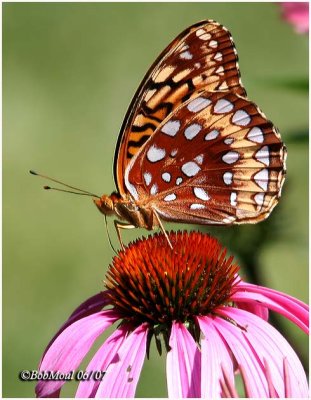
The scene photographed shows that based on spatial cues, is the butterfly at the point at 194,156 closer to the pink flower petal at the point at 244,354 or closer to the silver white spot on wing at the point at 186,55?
the silver white spot on wing at the point at 186,55

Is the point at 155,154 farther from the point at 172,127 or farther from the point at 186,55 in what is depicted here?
the point at 186,55

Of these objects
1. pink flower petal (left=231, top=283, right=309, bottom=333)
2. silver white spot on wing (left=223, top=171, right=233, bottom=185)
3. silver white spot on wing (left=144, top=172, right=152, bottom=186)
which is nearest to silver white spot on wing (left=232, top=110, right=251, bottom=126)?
silver white spot on wing (left=223, top=171, right=233, bottom=185)

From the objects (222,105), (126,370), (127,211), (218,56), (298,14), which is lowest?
(126,370)

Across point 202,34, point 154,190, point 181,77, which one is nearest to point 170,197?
point 154,190

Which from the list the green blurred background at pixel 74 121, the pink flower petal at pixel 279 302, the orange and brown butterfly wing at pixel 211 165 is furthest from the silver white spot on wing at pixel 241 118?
the green blurred background at pixel 74 121

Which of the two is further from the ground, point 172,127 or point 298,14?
point 298,14

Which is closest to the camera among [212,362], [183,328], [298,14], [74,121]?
[212,362]

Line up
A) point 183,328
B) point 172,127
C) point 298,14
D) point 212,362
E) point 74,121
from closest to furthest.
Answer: point 212,362, point 183,328, point 172,127, point 298,14, point 74,121

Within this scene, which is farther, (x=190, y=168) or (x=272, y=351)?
(x=190, y=168)
